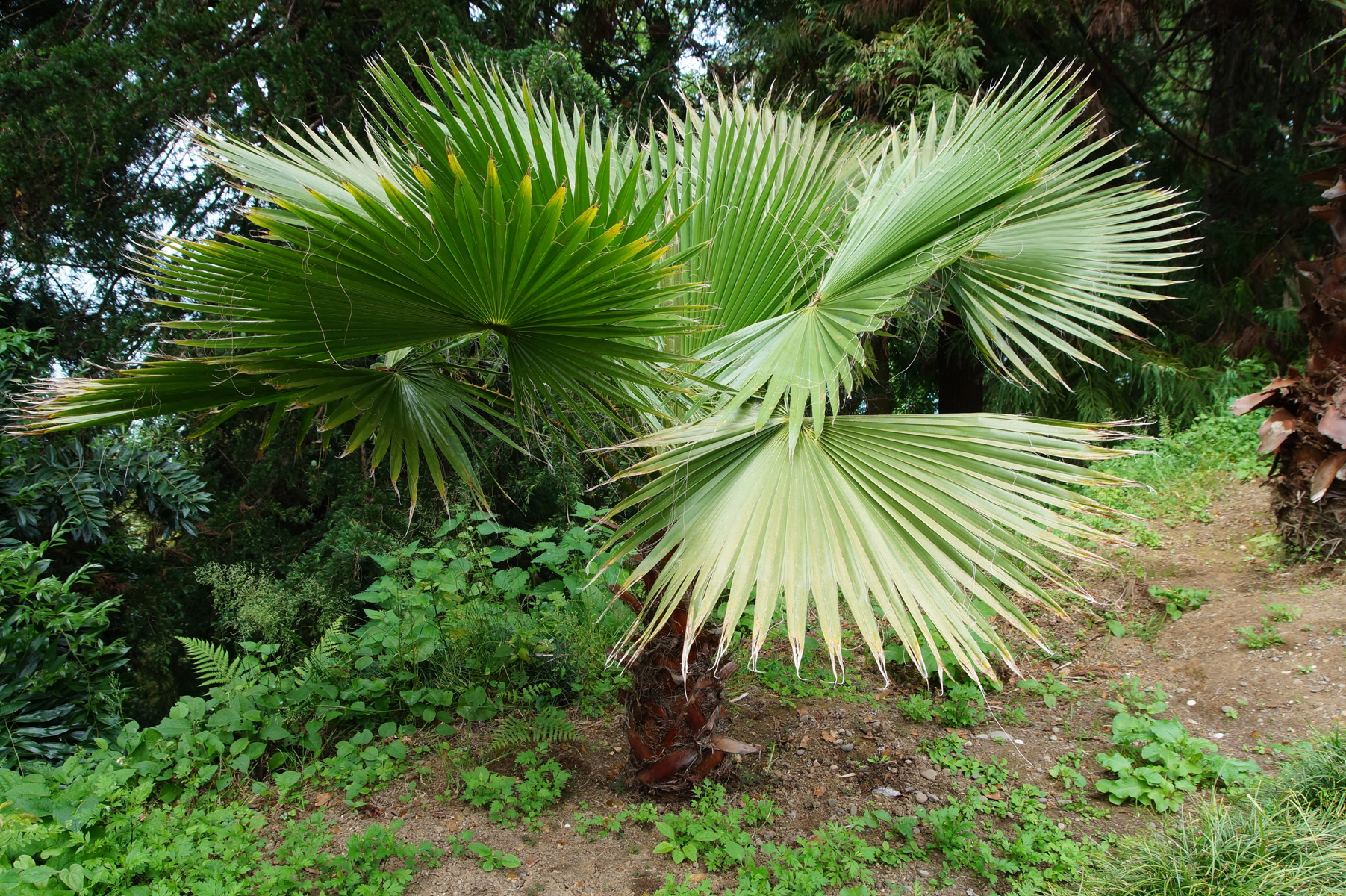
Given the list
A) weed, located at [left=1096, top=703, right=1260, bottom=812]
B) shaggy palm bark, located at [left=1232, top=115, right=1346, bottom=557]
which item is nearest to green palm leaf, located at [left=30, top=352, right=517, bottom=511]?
weed, located at [left=1096, top=703, right=1260, bottom=812]

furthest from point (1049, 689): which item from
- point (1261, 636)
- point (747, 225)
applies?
→ point (747, 225)

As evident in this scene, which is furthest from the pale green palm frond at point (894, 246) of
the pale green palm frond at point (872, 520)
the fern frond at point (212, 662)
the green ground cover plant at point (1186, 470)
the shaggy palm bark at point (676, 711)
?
the green ground cover plant at point (1186, 470)

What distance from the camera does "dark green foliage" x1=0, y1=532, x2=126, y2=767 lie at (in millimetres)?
2783

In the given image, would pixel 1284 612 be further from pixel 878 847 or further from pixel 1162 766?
pixel 878 847

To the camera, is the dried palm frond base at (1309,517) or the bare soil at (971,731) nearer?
the bare soil at (971,731)

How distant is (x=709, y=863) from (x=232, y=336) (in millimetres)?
1977

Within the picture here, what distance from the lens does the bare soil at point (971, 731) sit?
2426mm

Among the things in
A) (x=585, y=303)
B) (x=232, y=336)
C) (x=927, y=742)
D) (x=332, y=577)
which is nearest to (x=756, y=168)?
(x=585, y=303)

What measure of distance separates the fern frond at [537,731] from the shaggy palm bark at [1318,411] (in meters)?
3.43

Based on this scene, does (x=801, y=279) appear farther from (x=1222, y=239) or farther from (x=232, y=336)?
(x=1222, y=239)

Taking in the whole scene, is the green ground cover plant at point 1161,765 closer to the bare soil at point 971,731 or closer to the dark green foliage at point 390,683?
the bare soil at point 971,731

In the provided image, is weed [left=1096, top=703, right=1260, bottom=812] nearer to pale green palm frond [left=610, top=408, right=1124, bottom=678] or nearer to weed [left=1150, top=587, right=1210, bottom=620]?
weed [left=1150, top=587, right=1210, bottom=620]

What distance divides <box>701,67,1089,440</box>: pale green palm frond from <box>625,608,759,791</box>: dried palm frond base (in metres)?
0.90

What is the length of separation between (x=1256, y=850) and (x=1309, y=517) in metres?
2.34
